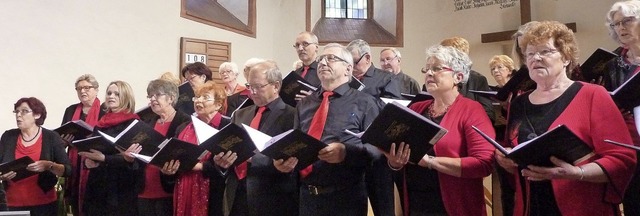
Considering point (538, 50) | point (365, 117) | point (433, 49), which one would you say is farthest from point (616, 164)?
point (365, 117)

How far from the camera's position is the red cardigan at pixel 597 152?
6.35 ft

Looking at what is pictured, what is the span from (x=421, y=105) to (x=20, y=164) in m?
2.56

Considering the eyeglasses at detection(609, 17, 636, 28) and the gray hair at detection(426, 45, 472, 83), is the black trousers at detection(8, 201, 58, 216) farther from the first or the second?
the eyeglasses at detection(609, 17, 636, 28)

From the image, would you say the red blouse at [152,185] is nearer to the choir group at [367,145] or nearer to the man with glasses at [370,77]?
the choir group at [367,145]

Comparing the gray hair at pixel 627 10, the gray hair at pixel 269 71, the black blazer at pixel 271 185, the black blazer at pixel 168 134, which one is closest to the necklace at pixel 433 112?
the gray hair at pixel 627 10

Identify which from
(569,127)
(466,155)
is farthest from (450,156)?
(569,127)

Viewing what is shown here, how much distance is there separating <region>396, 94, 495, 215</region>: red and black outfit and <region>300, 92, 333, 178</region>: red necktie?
1.65 feet

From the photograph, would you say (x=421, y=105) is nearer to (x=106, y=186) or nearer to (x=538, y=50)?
(x=538, y=50)

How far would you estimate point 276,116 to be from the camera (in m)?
3.28

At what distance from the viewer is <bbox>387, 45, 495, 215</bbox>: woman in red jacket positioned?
7.75ft

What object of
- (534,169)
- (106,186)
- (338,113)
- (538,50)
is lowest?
(106,186)

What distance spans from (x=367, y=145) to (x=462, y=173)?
0.58 metres

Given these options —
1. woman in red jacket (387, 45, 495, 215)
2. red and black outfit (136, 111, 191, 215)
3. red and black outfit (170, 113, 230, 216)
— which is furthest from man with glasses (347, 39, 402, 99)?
red and black outfit (136, 111, 191, 215)

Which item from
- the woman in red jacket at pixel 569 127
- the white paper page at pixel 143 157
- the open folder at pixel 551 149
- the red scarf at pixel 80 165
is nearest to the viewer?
the open folder at pixel 551 149
